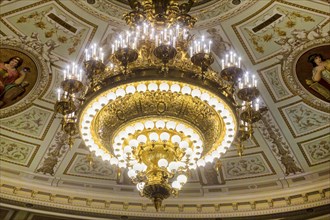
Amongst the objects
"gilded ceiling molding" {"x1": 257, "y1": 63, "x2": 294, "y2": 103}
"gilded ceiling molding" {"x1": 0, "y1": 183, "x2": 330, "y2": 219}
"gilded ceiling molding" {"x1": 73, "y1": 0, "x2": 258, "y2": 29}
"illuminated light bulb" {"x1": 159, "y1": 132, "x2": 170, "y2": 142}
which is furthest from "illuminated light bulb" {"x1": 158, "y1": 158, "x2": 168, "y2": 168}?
"gilded ceiling molding" {"x1": 0, "y1": 183, "x2": 330, "y2": 219}

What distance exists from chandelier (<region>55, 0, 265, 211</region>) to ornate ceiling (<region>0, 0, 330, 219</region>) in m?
1.00

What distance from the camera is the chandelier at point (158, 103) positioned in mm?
7898

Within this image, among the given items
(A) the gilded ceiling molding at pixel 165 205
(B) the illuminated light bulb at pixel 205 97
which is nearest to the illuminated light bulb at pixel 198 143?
(B) the illuminated light bulb at pixel 205 97

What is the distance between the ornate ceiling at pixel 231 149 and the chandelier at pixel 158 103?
3.29 ft

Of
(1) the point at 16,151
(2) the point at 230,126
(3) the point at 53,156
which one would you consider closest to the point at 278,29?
(2) the point at 230,126

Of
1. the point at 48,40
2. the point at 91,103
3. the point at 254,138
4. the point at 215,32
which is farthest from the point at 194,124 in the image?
the point at 254,138

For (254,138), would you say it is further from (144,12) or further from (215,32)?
(144,12)

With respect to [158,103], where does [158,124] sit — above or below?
below

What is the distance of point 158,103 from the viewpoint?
8031mm

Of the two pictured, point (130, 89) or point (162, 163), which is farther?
point (162, 163)

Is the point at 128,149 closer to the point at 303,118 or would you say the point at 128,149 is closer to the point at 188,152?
the point at 188,152

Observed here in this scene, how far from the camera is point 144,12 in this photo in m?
8.47

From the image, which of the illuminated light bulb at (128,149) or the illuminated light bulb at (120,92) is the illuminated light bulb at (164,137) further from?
the illuminated light bulb at (120,92)

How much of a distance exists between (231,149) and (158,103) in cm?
520
